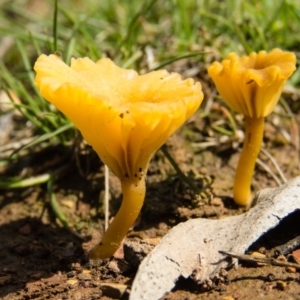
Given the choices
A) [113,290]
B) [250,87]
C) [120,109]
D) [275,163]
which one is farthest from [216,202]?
[120,109]

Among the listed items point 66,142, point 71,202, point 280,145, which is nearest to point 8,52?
point 66,142

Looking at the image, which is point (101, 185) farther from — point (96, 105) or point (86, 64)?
point (96, 105)

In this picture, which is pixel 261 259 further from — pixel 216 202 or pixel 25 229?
pixel 25 229

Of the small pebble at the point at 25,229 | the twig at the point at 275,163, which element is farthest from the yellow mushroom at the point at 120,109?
the twig at the point at 275,163

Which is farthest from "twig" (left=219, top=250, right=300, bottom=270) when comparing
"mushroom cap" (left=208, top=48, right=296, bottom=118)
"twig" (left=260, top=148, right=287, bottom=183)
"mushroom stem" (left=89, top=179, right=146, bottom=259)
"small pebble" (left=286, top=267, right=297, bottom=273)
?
"twig" (left=260, top=148, right=287, bottom=183)

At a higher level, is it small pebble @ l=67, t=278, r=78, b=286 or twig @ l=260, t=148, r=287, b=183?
twig @ l=260, t=148, r=287, b=183

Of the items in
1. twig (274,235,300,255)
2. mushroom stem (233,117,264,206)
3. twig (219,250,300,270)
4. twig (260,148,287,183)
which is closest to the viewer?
twig (219,250,300,270)

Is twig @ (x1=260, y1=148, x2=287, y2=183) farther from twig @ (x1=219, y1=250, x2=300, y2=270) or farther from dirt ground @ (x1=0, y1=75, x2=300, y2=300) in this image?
twig @ (x1=219, y1=250, x2=300, y2=270)
